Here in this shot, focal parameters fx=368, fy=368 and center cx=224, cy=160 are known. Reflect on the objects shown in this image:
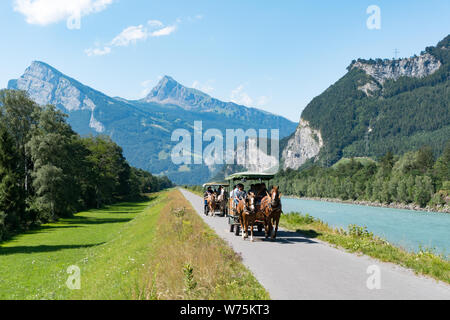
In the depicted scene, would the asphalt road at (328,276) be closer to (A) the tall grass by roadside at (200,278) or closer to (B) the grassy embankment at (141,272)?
(A) the tall grass by roadside at (200,278)

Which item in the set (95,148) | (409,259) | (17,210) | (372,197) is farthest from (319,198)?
(409,259)

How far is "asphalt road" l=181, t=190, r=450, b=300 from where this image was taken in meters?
8.02

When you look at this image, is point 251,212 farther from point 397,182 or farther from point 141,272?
point 397,182

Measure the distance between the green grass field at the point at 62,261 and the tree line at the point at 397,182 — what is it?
65449mm

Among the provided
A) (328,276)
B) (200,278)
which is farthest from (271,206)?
(200,278)

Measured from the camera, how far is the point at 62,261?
21562 mm

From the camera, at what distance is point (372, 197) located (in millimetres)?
92875

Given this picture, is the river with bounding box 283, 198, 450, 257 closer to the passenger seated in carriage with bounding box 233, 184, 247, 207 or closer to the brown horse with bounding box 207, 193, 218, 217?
the passenger seated in carriage with bounding box 233, 184, 247, 207

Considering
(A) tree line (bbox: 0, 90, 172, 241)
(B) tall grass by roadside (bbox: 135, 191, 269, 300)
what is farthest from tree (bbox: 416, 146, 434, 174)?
(B) tall grass by roadside (bbox: 135, 191, 269, 300)

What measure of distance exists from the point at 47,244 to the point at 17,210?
1026cm

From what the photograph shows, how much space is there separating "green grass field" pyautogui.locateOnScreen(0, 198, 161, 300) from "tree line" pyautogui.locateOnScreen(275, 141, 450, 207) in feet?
215

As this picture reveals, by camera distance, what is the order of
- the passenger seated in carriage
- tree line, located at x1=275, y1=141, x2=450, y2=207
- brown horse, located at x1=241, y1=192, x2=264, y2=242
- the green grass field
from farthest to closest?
tree line, located at x1=275, y1=141, x2=450, y2=207 < the passenger seated in carriage < brown horse, located at x1=241, y1=192, x2=264, y2=242 < the green grass field
